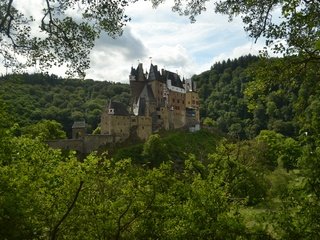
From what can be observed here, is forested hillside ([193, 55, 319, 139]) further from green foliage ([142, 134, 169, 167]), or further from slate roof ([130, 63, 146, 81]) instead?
slate roof ([130, 63, 146, 81])

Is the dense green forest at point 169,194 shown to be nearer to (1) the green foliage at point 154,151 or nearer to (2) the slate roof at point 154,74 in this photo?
(1) the green foliage at point 154,151

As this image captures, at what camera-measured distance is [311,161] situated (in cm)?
802

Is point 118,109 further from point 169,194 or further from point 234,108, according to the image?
point 234,108

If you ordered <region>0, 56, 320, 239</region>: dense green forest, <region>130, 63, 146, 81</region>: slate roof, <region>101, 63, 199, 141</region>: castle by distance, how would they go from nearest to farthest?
<region>0, 56, 320, 239</region>: dense green forest < <region>101, 63, 199, 141</region>: castle < <region>130, 63, 146, 81</region>: slate roof

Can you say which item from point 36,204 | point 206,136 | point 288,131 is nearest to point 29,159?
point 36,204

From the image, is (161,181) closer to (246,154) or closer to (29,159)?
(29,159)

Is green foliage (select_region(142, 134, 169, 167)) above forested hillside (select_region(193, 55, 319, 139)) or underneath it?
underneath

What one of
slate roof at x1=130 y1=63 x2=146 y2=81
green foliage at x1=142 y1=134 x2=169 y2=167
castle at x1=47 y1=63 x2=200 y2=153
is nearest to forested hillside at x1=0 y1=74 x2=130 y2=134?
slate roof at x1=130 y1=63 x2=146 y2=81

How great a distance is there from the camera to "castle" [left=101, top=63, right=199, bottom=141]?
2643 inches

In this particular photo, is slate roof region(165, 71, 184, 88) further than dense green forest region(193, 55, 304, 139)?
No

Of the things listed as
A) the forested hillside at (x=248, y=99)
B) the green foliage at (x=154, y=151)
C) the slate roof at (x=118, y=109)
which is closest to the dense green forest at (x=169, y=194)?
the forested hillside at (x=248, y=99)

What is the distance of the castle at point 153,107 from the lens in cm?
6712

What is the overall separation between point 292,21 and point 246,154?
63.6 ft

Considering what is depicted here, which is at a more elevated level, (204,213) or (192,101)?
(192,101)
